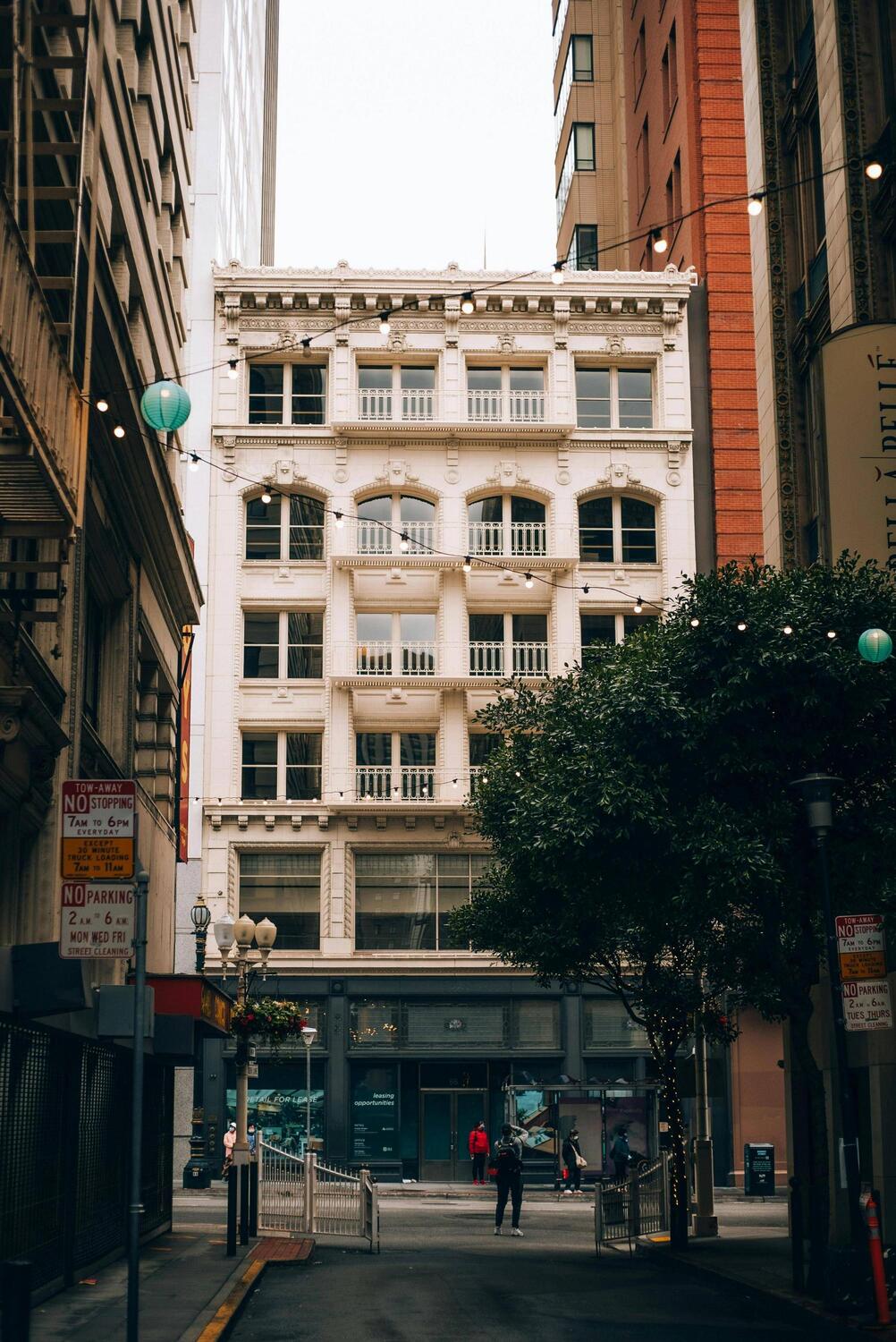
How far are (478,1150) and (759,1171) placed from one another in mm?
7179

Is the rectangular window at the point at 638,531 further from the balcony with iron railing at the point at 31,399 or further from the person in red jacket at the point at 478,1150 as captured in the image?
the balcony with iron railing at the point at 31,399

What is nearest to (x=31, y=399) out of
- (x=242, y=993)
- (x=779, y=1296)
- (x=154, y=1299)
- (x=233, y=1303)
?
(x=154, y=1299)

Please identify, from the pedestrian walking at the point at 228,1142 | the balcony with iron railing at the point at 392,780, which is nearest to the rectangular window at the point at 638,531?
the balcony with iron railing at the point at 392,780

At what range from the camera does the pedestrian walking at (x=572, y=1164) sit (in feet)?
131

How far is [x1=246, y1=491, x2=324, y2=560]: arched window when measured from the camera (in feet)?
150

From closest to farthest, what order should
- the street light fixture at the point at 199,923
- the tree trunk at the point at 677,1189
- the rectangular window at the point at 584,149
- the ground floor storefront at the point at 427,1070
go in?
the tree trunk at the point at 677,1189
the street light fixture at the point at 199,923
the ground floor storefront at the point at 427,1070
the rectangular window at the point at 584,149

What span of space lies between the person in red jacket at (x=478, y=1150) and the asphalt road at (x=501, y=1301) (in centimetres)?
1378

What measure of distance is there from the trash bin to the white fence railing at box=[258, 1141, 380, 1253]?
14366mm

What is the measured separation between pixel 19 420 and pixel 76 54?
628cm

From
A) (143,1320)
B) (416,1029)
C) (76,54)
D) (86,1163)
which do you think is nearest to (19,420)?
(76,54)

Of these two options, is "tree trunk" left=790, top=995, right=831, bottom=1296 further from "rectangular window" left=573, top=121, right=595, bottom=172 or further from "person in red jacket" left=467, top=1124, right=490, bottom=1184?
"rectangular window" left=573, top=121, right=595, bottom=172

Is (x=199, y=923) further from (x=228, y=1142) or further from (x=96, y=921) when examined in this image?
(x=96, y=921)

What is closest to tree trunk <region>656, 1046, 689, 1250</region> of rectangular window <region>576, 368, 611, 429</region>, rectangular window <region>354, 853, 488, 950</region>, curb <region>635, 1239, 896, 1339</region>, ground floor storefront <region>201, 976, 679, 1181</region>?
curb <region>635, 1239, 896, 1339</region>

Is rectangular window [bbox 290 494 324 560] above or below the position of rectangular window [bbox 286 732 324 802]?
above
